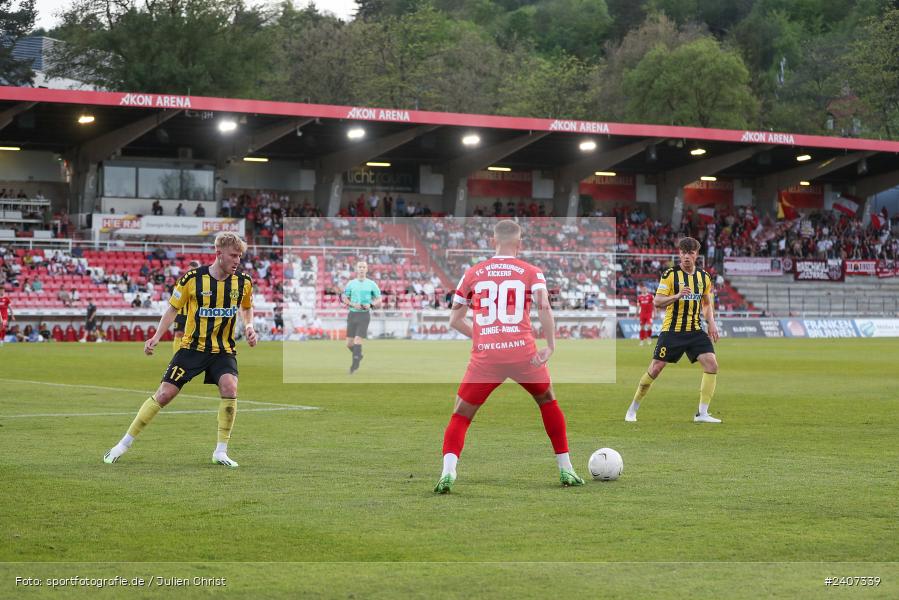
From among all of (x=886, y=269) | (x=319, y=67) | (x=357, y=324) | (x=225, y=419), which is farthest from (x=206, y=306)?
(x=319, y=67)

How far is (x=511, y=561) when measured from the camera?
22.8 feet

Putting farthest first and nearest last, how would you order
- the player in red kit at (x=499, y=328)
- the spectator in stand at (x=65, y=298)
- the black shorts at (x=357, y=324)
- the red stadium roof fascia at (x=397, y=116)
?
the red stadium roof fascia at (x=397, y=116) < the spectator in stand at (x=65, y=298) < the black shorts at (x=357, y=324) < the player in red kit at (x=499, y=328)

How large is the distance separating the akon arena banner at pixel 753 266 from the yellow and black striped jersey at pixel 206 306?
166ft

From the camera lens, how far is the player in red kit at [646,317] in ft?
145

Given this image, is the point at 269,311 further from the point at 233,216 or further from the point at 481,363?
the point at 481,363

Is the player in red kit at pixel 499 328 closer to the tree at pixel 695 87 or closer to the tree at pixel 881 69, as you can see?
the tree at pixel 695 87

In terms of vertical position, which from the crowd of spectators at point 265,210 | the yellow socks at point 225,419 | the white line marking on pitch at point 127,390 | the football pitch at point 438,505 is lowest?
the white line marking on pitch at point 127,390

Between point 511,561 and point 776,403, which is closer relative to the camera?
point 511,561

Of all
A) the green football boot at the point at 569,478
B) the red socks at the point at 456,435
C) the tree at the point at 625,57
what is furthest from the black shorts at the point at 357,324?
the tree at the point at 625,57

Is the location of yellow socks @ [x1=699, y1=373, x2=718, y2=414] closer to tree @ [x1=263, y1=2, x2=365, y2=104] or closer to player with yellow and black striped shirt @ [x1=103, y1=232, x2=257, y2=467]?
player with yellow and black striped shirt @ [x1=103, y1=232, x2=257, y2=467]

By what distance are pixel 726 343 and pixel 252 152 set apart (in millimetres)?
22734

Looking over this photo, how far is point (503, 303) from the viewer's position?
9.32m

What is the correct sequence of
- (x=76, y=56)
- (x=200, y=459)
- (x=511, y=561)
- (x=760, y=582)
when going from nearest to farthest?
(x=760, y=582)
(x=511, y=561)
(x=200, y=459)
(x=76, y=56)

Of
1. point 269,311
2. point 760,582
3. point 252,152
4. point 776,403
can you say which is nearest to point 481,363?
point 760,582
